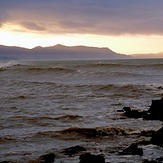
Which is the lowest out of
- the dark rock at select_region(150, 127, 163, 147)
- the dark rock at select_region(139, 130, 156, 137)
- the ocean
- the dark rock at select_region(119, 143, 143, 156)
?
the ocean

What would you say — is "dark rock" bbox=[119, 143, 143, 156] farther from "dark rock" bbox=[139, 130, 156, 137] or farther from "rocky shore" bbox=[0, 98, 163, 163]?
"dark rock" bbox=[139, 130, 156, 137]

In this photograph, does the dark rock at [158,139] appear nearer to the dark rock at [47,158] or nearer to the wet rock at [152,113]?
the dark rock at [47,158]

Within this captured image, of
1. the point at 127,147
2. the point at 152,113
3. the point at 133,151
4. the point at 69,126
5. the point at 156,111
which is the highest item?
the point at 156,111

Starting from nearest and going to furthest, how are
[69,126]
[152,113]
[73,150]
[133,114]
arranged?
[73,150], [69,126], [152,113], [133,114]

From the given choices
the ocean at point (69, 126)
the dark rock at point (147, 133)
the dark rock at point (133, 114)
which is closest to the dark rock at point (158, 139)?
the ocean at point (69, 126)

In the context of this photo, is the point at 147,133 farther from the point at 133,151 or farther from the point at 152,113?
the point at 152,113

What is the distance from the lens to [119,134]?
15234mm

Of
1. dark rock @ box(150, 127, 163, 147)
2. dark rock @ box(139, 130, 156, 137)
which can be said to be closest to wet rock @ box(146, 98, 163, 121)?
dark rock @ box(139, 130, 156, 137)

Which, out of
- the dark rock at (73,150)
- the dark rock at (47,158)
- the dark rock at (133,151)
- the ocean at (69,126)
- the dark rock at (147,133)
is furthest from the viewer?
the dark rock at (147,133)

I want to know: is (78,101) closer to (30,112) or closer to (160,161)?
(30,112)

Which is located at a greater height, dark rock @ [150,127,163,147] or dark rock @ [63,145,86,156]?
dark rock @ [150,127,163,147]

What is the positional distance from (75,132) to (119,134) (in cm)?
191

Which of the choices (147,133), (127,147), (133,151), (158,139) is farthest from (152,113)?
(133,151)

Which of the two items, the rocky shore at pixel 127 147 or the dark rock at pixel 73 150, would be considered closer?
the rocky shore at pixel 127 147
